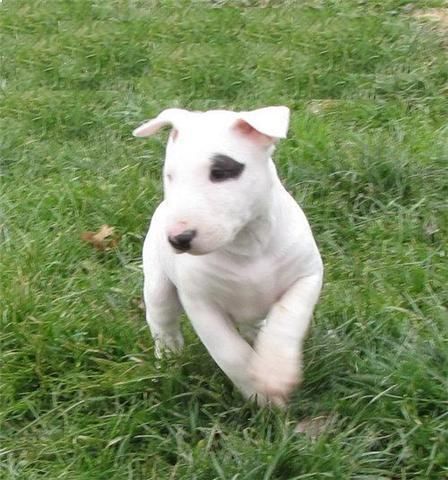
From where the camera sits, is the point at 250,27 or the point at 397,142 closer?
the point at 397,142

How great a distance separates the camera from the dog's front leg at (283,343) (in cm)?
298

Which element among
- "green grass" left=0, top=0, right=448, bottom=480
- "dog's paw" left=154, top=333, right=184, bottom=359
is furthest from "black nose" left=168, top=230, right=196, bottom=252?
"dog's paw" left=154, top=333, right=184, bottom=359

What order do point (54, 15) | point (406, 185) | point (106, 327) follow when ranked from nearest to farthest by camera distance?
point (106, 327) → point (406, 185) → point (54, 15)

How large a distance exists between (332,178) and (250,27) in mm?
2533

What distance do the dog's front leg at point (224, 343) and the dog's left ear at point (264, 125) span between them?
561 millimetres

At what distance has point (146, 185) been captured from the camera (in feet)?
16.1

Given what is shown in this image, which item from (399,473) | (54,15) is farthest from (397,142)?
(54,15)

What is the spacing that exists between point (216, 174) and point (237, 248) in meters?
0.38

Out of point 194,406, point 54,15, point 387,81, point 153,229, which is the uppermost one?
point 153,229

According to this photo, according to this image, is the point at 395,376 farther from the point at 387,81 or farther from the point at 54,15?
the point at 54,15

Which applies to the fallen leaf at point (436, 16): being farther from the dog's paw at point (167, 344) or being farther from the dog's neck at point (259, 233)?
the dog's neck at point (259, 233)

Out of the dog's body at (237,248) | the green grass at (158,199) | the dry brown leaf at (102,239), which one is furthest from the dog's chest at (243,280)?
the dry brown leaf at (102,239)

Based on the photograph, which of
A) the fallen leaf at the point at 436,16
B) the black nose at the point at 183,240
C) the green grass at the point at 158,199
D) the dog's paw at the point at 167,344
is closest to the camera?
the black nose at the point at 183,240

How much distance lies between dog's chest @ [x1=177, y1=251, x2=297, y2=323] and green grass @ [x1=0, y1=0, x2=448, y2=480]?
352 mm
